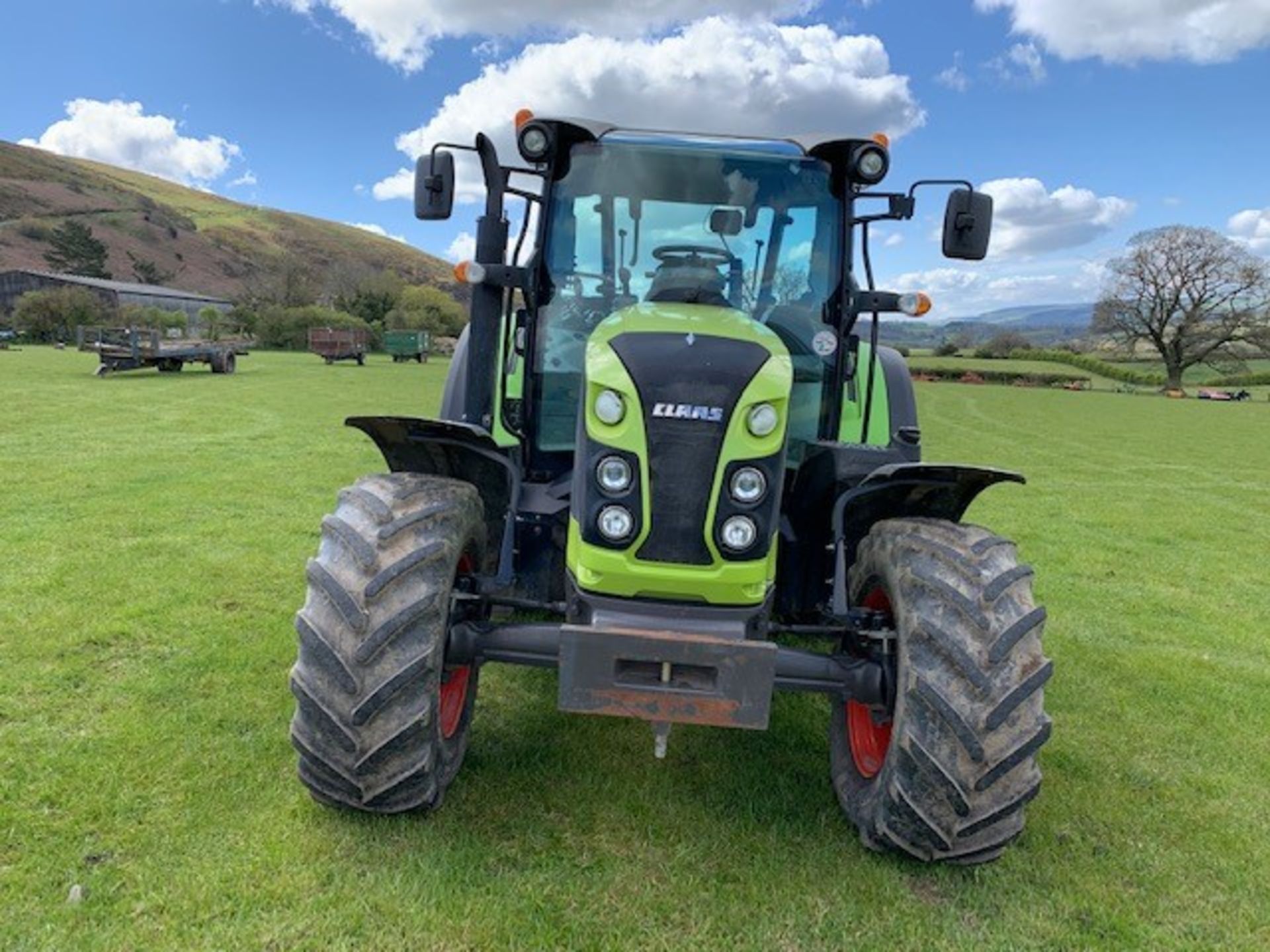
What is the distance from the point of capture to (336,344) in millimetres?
38750

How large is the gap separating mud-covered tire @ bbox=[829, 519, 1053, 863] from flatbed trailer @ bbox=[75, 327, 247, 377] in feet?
84.6

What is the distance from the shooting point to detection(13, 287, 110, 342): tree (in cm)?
4641

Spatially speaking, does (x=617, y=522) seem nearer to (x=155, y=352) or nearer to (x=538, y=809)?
(x=538, y=809)

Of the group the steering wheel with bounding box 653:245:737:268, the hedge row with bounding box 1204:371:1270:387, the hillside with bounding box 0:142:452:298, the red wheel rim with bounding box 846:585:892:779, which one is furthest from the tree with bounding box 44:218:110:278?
the red wheel rim with bounding box 846:585:892:779

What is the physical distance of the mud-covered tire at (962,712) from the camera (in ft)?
9.37

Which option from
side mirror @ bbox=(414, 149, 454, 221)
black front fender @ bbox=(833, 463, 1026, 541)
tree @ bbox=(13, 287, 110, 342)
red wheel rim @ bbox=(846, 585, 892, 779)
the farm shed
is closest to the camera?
black front fender @ bbox=(833, 463, 1026, 541)

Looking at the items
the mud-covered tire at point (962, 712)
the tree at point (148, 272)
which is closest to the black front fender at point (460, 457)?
the mud-covered tire at point (962, 712)

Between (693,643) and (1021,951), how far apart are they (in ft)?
4.65

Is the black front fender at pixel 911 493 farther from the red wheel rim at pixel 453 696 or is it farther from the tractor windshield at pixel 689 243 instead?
the red wheel rim at pixel 453 696

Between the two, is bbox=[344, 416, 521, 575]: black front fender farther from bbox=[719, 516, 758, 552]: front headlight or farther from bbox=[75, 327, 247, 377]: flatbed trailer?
bbox=[75, 327, 247, 377]: flatbed trailer

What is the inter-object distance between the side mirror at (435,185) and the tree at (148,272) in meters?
108

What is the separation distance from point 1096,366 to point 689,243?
2462 inches

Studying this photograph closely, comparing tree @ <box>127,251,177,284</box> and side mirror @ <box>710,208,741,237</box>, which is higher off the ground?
tree @ <box>127,251,177,284</box>

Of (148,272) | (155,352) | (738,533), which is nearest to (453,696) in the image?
(738,533)
